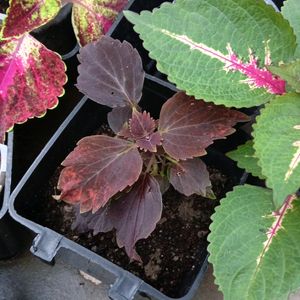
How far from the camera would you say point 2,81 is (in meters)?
0.99

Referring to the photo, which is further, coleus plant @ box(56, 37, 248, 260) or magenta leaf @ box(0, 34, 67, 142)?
magenta leaf @ box(0, 34, 67, 142)

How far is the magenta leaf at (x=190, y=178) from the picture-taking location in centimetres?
82

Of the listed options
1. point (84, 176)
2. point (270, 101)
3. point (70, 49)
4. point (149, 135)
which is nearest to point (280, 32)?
point (270, 101)

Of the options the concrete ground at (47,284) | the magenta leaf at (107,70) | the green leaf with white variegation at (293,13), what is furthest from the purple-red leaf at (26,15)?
the concrete ground at (47,284)

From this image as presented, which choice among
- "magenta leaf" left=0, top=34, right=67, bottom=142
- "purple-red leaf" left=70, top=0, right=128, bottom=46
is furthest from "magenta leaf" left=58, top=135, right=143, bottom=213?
"purple-red leaf" left=70, top=0, right=128, bottom=46

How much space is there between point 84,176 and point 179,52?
0.71 ft

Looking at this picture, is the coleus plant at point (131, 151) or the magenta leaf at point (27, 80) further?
the magenta leaf at point (27, 80)

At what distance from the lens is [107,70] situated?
33.7 inches

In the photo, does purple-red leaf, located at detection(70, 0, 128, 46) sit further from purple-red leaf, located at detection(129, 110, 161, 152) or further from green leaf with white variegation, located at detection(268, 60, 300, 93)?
green leaf with white variegation, located at detection(268, 60, 300, 93)

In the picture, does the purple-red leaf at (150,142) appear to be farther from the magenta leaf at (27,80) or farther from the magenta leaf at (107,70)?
the magenta leaf at (27,80)

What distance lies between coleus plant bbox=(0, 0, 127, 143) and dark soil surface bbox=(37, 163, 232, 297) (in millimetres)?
229

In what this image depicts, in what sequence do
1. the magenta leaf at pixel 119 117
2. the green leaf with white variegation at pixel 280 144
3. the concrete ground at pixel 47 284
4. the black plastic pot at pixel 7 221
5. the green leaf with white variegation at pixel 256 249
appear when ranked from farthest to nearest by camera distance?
the concrete ground at pixel 47 284, the black plastic pot at pixel 7 221, the magenta leaf at pixel 119 117, the green leaf with white variegation at pixel 256 249, the green leaf with white variegation at pixel 280 144

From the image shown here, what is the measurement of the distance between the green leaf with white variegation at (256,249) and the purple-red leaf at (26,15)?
44cm

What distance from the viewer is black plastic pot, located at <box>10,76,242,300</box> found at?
0.94 m
